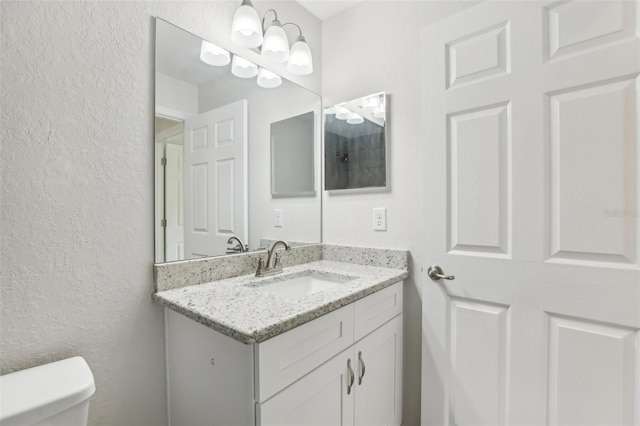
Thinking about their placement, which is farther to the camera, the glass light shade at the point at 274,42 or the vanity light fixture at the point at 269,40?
the glass light shade at the point at 274,42

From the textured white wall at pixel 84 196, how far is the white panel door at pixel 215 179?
0.51ft

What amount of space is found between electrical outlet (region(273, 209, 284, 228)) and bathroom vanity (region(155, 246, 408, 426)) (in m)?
0.32

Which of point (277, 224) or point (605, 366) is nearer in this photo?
point (605, 366)

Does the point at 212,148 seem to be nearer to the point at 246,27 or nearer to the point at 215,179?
the point at 215,179

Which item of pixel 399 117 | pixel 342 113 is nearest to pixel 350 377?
pixel 399 117

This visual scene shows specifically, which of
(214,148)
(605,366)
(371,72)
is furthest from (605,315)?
(214,148)

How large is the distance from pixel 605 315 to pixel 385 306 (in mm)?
753

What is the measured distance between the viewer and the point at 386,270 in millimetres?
A: 1513

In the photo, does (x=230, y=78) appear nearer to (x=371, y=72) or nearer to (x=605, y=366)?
(x=371, y=72)

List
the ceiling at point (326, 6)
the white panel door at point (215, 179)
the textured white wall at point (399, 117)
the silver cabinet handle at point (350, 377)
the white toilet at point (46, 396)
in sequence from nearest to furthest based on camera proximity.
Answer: the white toilet at point (46, 396) < the silver cabinet handle at point (350, 377) < the white panel door at point (215, 179) < the textured white wall at point (399, 117) < the ceiling at point (326, 6)

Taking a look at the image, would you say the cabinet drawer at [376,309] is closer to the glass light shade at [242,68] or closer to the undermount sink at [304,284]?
the undermount sink at [304,284]

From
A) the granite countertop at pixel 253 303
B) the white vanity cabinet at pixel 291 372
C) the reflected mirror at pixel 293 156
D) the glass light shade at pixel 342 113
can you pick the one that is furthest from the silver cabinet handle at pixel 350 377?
the glass light shade at pixel 342 113

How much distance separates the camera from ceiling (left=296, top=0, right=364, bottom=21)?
5.58ft

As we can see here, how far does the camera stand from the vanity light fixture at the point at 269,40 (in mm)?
1291
